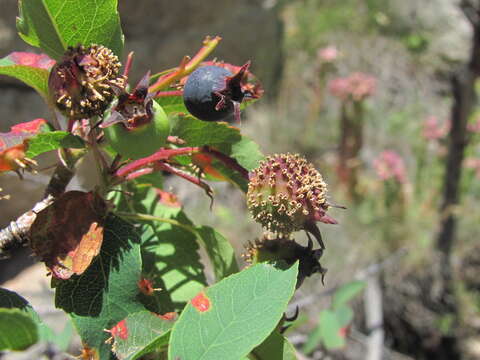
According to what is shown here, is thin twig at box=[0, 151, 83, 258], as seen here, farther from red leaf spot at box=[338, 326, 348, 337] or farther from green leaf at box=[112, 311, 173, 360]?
red leaf spot at box=[338, 326, 348, 337]

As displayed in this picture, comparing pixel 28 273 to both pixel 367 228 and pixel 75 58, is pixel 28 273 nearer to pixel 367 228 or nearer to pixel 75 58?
pixel 367 228

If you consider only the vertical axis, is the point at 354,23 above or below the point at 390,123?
above

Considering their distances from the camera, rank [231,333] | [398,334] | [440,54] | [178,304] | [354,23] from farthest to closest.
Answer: [354,23] < [440,54] < [398,334] < [178,304] < [231,333]

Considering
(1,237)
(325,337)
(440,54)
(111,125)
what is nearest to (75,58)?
(111,125)

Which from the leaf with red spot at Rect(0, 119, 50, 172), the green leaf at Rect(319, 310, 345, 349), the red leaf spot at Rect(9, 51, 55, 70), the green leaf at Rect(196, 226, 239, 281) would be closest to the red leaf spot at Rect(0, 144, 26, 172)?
the leaf with red spot at Rect(0, 119, 50, 172)

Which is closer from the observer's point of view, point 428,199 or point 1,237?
point 1,237

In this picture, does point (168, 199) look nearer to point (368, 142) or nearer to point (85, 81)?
point (85, 81)

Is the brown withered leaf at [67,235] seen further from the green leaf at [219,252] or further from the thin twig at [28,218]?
the green leaf at [219,252]
